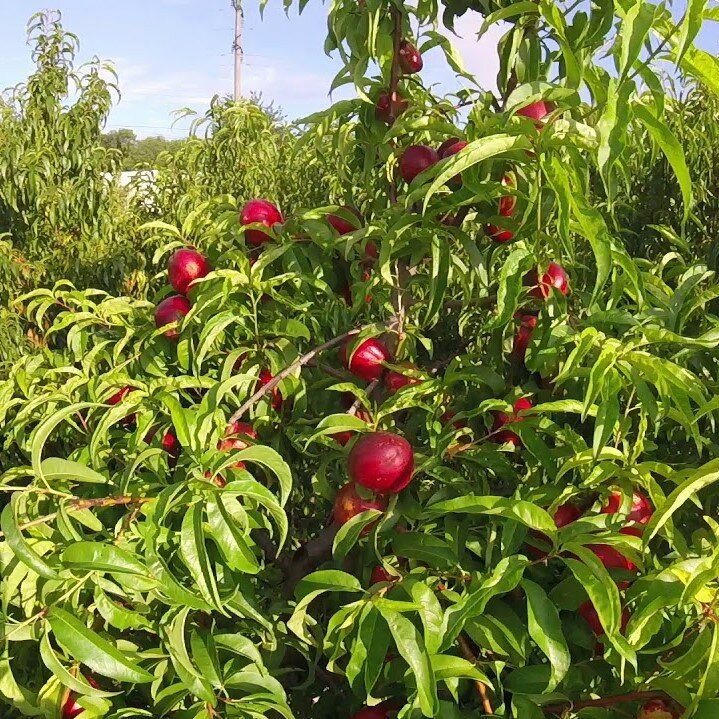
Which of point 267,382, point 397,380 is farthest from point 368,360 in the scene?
point 267,382

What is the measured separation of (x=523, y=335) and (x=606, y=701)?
48cm

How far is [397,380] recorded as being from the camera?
1.08 meters

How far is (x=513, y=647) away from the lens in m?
0.81

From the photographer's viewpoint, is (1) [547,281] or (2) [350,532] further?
(1) [547,281]

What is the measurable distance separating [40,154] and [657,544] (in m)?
2.21

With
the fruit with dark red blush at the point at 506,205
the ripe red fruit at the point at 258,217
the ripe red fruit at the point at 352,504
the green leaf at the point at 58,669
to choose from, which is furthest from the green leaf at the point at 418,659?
the ripe red fruit at the point at 258,217

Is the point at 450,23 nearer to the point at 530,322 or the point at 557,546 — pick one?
the point at 530,322

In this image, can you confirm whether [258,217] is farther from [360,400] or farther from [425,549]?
[425,549]

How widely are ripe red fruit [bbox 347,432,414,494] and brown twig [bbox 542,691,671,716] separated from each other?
33 cm

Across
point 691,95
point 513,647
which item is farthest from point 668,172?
point 513,647

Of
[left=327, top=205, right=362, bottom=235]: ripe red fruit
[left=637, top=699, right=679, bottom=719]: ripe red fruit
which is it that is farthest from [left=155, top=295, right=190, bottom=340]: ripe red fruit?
[left=637, top=699, right=679, bottom=719]: ripe red fruit

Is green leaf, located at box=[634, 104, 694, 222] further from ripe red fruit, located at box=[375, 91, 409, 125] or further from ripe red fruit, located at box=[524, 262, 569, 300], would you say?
ripe red fruit, located at box=[375, 91, 409, 125]

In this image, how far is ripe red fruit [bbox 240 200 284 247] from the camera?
50.2 inches

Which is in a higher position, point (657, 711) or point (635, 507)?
point (635, 507)
